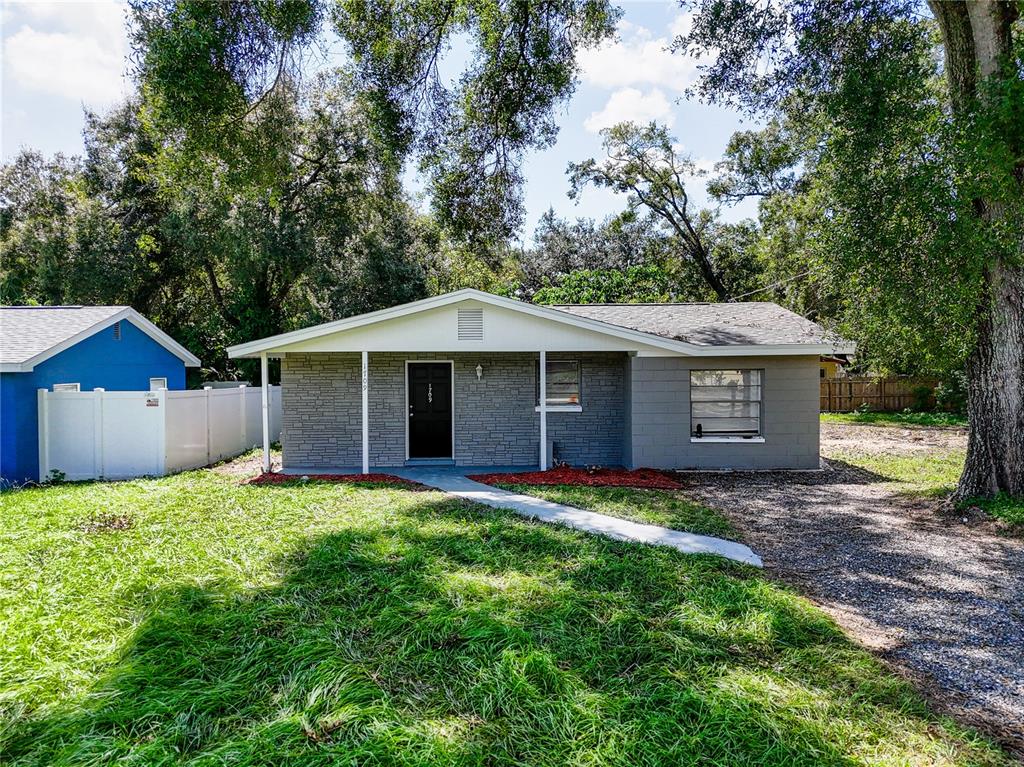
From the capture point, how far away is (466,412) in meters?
11.8

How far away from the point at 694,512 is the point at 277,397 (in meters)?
12.3

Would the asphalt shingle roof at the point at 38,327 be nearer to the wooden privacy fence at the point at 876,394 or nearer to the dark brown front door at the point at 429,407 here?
the dark brown front door at the point at 429,407

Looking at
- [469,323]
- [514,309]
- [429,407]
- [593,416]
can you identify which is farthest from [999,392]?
[429,407]

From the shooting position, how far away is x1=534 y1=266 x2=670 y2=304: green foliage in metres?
23.8

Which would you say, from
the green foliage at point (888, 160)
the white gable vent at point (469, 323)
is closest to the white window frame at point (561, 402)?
the white gable vent at point (469, 323)

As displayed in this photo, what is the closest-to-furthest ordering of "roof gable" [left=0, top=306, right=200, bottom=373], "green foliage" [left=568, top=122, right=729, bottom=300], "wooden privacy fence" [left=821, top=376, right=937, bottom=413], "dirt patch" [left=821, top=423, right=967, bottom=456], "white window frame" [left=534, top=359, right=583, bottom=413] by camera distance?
"roof gable" [left=0, top=306, right=200, bottom=373]
"white window frame" [left=534, top=359, right=583, bottom=413]
"dirt patch" [left=821, top=423, right=967, bottom=456]
"wooden privacy fence" [left=821, top=376, right=937, bottom=413]
"green foliage" [left=568, top=122, right=729, bottom=300]

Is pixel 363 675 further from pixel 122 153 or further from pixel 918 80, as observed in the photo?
pixel 122 153

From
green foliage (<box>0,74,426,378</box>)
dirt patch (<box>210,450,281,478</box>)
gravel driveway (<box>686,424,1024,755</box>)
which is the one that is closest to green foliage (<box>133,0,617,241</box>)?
dirt patch (<box>210,450,281,478</box>)

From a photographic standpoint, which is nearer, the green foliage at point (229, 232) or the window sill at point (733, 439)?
the window sill at point (733, 439)

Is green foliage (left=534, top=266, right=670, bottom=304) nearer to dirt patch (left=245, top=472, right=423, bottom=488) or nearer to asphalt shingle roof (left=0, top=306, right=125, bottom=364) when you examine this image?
dirt patch (left=245, top=472, right=423, bottom=488)

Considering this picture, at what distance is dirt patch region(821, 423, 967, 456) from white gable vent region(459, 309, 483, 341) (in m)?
8.58

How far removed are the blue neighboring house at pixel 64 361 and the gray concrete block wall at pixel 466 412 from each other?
4.07m

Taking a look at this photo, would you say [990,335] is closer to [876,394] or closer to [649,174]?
[876,394]

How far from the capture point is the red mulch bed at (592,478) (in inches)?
384
